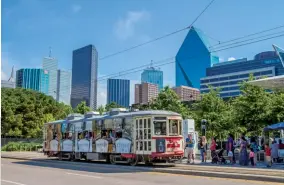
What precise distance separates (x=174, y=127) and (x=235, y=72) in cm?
13065

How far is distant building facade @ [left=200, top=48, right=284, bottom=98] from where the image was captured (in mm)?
136863

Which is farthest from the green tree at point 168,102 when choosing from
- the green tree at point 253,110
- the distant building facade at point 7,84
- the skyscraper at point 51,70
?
the skyscraper at point 51,70

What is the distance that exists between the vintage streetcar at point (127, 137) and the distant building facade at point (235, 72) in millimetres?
112743

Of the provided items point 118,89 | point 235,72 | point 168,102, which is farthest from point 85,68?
point 235,72

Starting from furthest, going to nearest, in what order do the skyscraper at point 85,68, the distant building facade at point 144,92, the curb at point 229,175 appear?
the distant building facade at point 144,92 → the skyscraper at point 85,68 → the curb at point 229,175

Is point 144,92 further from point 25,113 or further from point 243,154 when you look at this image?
point 243,154

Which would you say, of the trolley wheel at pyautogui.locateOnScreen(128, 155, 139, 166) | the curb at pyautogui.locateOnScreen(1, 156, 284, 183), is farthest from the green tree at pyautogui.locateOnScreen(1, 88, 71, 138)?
the curb at pyautogui.locateOnScreen(1, 156, 284, 183)

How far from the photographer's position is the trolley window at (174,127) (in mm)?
21367

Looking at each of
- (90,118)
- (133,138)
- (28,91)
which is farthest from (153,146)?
(28,91)

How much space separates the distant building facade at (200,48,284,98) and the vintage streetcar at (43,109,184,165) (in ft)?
370

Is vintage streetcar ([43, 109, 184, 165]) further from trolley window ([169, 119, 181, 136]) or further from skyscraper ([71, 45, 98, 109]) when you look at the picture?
skyscraper ([71, 45, 98, 109])

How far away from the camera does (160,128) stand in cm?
2112

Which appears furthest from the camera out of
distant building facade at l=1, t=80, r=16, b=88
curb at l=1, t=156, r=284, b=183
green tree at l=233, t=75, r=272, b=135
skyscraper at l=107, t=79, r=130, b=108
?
skyscraper at l=107, t=79, r=130, b=108

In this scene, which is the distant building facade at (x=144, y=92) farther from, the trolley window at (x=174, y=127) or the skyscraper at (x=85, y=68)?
the trolley window at (x=174, y=127)
